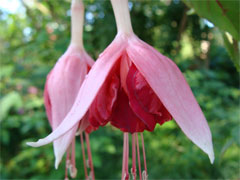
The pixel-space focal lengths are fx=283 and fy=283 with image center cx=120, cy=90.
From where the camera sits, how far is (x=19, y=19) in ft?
6.52

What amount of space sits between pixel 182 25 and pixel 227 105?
1027 mm

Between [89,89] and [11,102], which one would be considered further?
[11,102]

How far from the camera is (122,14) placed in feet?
1.05

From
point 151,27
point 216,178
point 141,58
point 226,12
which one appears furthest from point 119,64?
point 151,27

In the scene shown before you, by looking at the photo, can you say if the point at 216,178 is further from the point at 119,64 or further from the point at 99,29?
the point at 119,64

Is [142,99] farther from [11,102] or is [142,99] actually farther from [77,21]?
[11,102]

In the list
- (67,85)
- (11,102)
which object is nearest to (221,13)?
(67,85)

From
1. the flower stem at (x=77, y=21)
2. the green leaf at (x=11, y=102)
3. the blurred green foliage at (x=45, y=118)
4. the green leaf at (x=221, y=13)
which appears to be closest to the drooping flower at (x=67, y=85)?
the flower stem at (x=77, y=21)

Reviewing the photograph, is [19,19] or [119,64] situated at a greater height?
[19,19]

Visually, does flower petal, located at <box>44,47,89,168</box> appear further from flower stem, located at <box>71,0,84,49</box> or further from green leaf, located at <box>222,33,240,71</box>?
Result: green leaf, located at <box>222,33,240,71</box>

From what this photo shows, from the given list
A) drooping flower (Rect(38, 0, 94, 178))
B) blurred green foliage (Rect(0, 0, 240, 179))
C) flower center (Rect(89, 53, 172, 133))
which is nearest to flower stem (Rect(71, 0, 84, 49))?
drooping flower (Rect(38, 0, 94, 178))

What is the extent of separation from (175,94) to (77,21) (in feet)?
0.64

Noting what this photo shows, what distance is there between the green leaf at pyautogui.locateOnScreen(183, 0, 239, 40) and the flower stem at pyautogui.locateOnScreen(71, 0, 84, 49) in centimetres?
15

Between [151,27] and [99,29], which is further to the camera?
[151,27]
